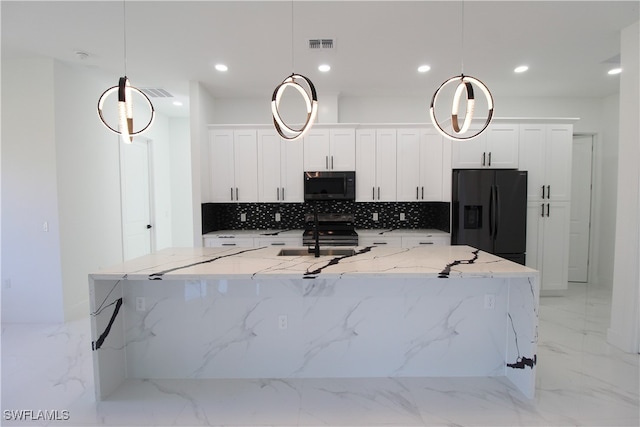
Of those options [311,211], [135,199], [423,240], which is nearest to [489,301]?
[423,240]

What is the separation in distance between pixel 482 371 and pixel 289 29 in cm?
331

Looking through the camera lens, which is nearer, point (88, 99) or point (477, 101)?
point (88, 99)

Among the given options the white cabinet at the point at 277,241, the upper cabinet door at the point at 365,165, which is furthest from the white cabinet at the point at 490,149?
the white cabinet at the point at 277,241

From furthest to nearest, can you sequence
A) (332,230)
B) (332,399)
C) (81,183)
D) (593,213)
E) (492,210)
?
(593,213), (332,230), (492,210), (81,183), (332,399)

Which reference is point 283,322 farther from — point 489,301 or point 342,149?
point 342,149

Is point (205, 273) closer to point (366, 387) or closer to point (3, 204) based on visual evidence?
point (366, 387)

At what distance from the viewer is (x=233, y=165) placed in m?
4.55

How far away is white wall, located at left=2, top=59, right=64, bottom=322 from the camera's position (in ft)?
11.4

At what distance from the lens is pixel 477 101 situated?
4742mm

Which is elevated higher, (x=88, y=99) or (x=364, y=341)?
(x=88, y=99)

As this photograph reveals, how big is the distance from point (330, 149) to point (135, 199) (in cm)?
313

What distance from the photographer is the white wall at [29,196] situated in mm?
3488

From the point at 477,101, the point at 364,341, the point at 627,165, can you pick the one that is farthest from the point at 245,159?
the point at 627,165

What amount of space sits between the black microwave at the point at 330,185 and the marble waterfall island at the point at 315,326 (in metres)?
2.05
